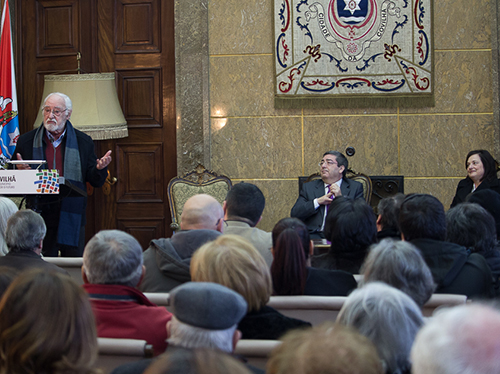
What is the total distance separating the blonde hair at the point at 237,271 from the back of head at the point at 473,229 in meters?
1.17

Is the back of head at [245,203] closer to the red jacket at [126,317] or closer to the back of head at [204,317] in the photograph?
the red jacket at [126,317]

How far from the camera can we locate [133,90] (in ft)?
16.9

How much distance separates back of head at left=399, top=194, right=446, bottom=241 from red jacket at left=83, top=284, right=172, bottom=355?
44.5 inches

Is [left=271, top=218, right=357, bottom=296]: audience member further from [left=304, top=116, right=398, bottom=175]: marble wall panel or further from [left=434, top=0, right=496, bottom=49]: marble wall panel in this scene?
[left=434, top=0, right=496, bottom=49]: marble wall panel

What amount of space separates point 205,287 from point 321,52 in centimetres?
394

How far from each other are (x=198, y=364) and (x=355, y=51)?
4.51 metres

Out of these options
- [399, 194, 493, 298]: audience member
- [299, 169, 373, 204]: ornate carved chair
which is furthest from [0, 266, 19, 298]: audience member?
[299, 169, 373, 204]: ornate carved chair

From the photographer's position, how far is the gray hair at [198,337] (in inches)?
47.8

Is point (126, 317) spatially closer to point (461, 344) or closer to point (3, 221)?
point (461, 344)

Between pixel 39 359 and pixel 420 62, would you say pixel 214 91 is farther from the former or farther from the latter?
pixel 39 359

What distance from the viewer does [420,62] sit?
15.7 ft

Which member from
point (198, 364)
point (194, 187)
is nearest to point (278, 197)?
point (194, 187)

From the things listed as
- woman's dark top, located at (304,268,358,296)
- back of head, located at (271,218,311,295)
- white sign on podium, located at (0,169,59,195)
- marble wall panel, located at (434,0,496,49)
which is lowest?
woman's dark top, located at (304,268,358,296)

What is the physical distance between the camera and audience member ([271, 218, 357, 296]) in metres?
1.94
